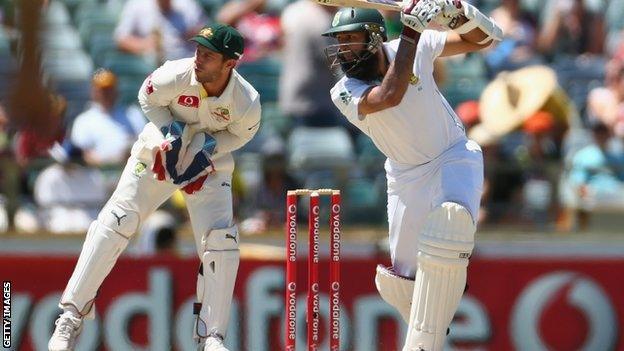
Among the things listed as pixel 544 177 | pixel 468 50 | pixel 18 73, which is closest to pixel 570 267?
pixel 544 177

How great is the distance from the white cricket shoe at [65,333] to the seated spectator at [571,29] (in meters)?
5.07

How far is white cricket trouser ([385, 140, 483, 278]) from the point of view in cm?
621

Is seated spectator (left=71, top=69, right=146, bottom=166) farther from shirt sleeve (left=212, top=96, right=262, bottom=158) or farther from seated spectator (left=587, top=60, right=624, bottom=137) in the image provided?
seated spectator (left=587, top=60, right=624, bottom=137)

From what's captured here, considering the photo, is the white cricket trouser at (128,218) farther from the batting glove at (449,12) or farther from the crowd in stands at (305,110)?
the crowd in stands at (305,110)

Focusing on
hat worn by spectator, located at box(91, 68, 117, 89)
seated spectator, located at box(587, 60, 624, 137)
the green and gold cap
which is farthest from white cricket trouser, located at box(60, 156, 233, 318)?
seated spectator, located at box(587, 60, 624, 137)

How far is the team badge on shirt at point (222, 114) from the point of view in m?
6.53

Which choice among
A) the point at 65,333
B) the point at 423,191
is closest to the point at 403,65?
the point at 423,191

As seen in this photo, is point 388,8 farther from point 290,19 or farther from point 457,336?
point 290,19

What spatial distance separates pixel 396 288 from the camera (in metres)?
6.44

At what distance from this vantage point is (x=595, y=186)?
9.17 m

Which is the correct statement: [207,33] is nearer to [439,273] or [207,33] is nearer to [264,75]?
[439,273]

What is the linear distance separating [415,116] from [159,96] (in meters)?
1.13

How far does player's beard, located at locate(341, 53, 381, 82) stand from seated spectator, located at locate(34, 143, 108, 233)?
2.94m

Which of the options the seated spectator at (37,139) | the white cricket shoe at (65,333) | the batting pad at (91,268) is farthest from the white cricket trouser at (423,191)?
the seated spectator at (37,139)
